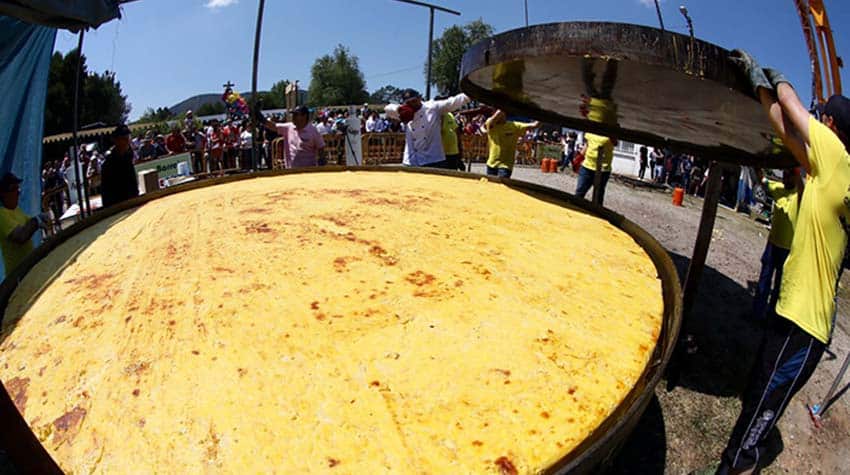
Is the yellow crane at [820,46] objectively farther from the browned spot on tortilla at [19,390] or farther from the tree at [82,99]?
the tree at [82,99]

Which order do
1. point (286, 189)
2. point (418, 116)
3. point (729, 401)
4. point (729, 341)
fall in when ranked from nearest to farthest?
point (286, 189), point (729, 401), point (729, 341), point (418, 116)

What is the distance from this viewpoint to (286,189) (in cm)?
286

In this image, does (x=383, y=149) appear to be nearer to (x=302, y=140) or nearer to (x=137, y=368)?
(x=302, y=140)

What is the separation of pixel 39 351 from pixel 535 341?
1419mm

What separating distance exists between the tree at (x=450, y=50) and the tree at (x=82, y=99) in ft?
114

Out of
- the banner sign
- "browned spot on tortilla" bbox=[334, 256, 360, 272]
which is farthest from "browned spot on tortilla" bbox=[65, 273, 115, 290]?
the banner sign

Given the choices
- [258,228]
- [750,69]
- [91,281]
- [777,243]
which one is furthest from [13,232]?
[777,243]

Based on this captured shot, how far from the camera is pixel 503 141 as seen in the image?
242 inches

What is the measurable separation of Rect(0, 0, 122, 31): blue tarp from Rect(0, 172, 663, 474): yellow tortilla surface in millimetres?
874

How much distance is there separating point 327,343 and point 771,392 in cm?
239

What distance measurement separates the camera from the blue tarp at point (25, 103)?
193 inches

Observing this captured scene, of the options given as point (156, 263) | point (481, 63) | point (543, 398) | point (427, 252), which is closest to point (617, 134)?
point (481, 63)

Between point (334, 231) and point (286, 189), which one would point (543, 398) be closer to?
point (334, 231)

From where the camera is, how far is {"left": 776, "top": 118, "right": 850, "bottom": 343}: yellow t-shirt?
6.76ft
